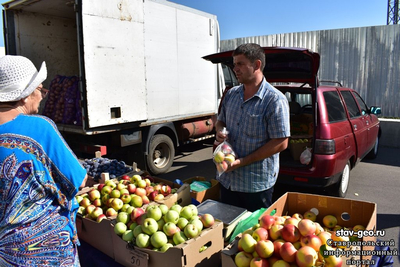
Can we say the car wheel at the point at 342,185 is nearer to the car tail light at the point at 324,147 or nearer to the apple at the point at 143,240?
the car tail light at the point at 324,147

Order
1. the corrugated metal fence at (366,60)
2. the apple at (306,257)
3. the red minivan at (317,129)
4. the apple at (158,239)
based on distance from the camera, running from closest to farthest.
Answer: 1. the apple at (306,257)
2. the apple at (158,239)
3. the red minivan at (317,129)
4. the corrugated metal fence at (366,60)

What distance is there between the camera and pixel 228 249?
2023 mm

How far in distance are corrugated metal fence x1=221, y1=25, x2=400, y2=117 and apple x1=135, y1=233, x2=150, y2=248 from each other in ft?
37.8

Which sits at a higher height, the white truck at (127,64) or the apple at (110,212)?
the white truck at (127,64)

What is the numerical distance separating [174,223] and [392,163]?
7.45 meters

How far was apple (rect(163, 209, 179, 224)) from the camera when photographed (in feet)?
7.45

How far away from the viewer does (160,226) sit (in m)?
2.28

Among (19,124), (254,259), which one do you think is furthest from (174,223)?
(19,124)

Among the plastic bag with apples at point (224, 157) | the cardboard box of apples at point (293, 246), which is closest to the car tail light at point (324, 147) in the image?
the cardboard box of apples at point (293, 246)

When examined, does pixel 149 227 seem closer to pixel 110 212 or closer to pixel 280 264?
pixel 110 212

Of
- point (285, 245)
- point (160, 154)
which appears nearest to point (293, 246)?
point (285, 245)

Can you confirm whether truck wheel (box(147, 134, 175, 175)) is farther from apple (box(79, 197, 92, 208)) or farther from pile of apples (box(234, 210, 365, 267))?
pile of apples (box(234, 210, 365, 267))

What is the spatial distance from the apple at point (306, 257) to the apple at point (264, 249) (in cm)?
16

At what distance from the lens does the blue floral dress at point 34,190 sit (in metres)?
1.64
